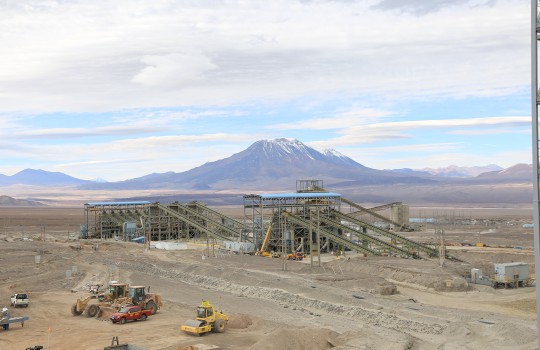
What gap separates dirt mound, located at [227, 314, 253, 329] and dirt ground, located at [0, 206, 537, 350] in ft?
0.30

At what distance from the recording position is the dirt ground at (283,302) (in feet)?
111

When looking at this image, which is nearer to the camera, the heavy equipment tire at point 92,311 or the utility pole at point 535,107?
the utility pole at point 535,107

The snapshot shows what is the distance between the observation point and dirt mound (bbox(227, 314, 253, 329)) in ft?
126

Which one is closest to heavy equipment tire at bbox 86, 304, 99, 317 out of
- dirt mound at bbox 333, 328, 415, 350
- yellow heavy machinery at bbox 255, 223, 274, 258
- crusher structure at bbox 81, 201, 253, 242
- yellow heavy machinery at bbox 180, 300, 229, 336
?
yellow heavy machinery at bbox 180, 300, 229, 336

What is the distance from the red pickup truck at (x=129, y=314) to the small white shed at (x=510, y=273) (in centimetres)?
3166

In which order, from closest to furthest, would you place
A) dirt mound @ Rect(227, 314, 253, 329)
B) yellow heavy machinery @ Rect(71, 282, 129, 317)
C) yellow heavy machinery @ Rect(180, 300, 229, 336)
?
1. yellow heavy machinery @ Rect(180, 300, 229, 336)
2. dirt mound @ Rect(227, 314, 253, 329)
3. yellow heavy machinery @ Rect(71, 282, 129, 317)

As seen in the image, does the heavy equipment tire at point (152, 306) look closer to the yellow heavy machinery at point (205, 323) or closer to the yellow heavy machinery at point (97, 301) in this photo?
the yellow heavy machinery at point (97, 301)

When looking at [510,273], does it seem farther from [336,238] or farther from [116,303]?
[116,303]

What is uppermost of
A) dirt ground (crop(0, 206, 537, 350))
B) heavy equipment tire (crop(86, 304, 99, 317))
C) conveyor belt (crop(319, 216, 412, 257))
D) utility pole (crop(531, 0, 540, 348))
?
utility pole (crop(531, 0, 540, 348))

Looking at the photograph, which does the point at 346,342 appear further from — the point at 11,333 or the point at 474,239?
the point at 474,239

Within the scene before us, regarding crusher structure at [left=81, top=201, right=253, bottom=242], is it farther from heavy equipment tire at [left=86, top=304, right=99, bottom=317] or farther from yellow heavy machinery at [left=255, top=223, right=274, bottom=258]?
heavy equipment tire at [left=86, top=304, right=99, bottom=317]

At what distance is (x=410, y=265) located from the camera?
6419 centimetres

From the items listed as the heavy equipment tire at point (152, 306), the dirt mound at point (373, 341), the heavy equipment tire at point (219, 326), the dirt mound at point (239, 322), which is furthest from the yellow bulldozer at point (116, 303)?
the dirt mound at point (373, 341)

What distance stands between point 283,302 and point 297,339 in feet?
48.0
